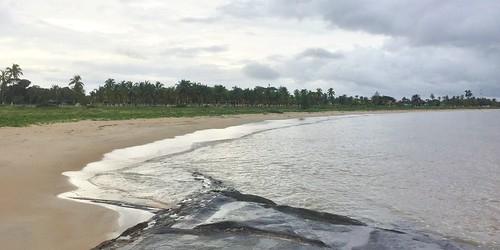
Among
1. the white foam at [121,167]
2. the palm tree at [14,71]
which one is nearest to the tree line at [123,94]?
the palm tree at [14,71]

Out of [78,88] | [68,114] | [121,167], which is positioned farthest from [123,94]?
[121,167]

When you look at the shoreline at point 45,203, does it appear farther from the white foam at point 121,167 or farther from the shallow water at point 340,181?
the shallow water at point 340,181

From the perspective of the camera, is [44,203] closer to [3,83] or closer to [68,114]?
[68,114]

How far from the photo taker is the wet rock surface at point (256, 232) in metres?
8.22

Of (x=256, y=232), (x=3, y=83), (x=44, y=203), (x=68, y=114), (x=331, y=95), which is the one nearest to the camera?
(x=256, y=232)

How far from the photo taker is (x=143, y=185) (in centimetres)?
1451

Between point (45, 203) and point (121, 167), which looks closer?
point (45, 203)

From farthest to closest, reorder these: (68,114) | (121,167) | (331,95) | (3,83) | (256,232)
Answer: (331,95) < (3,83) < (68,114) < (121,167) < (256,232)

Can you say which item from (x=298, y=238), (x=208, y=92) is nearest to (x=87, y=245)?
(x=298, y=238)

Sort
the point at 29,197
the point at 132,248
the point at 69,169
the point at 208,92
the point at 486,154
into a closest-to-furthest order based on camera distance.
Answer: the point at 132,248, the point at 29,197, the point at 69,169, the point at 486,154, the point at 208,92

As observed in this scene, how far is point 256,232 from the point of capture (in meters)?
9.05

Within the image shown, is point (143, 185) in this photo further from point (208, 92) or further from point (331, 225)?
point (208, 92)

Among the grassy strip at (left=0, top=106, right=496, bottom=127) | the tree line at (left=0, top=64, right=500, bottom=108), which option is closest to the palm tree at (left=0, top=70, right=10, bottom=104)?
the tree line at (left=0, top=64, right=500, bottom=108)

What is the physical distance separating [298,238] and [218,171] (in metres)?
10.0
